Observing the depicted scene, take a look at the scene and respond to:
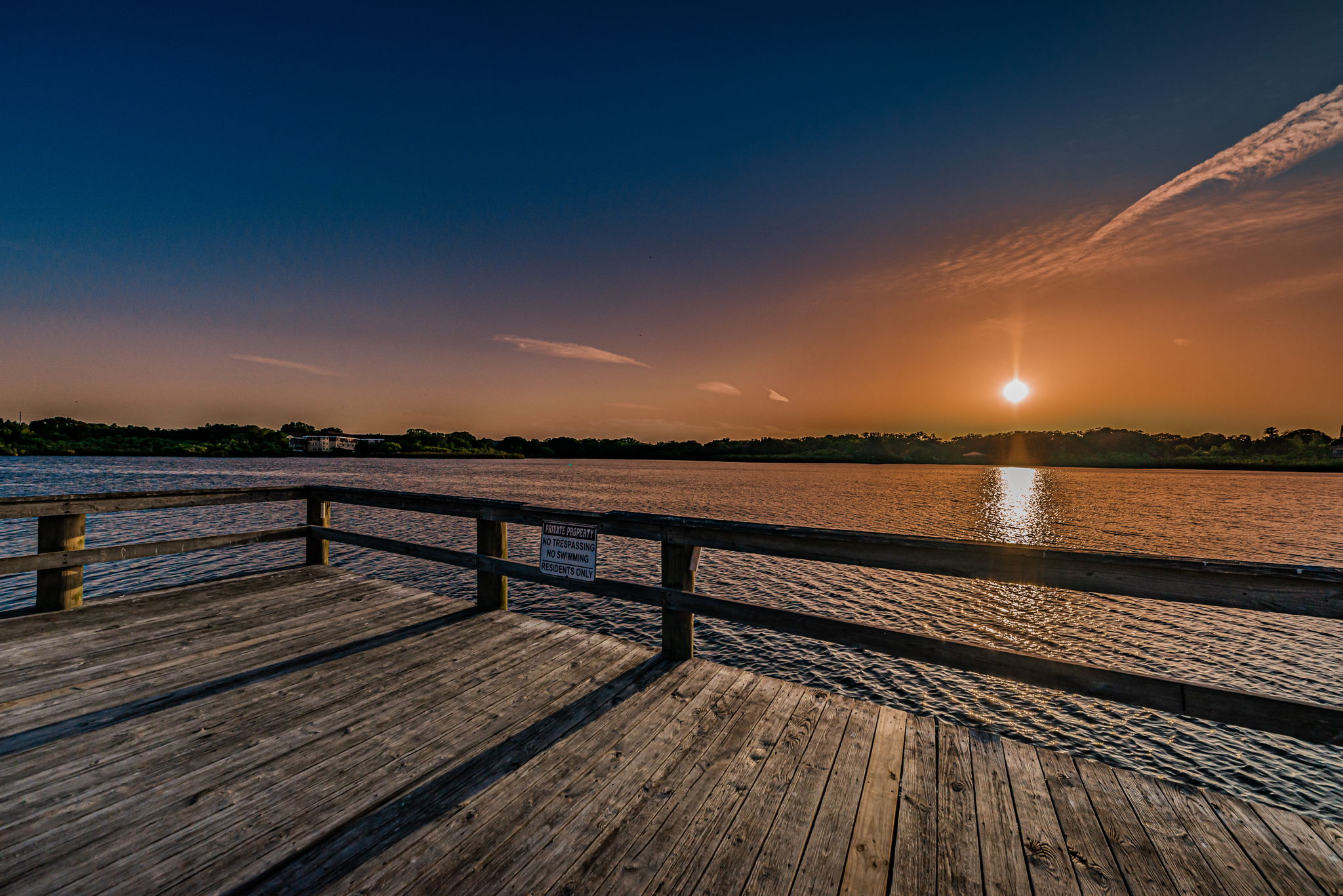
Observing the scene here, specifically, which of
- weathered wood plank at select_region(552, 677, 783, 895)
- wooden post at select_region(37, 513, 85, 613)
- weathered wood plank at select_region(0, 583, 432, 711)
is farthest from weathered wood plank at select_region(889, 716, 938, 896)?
wooden post at select_region(37, 513, 85, 613)

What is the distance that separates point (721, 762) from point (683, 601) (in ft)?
4.63

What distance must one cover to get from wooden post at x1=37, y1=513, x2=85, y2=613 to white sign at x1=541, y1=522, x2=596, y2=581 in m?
4.97

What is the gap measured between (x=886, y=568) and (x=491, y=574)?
441 cm

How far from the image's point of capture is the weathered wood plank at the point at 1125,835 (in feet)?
8.02

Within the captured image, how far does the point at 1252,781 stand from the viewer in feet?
20.1

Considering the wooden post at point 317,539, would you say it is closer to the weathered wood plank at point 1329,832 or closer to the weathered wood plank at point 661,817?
the weathered wood plank at point 661,817

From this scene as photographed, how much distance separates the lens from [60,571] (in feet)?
19.2

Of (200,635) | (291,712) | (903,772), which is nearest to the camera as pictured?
(903,772)

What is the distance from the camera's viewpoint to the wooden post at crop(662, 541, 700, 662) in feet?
15.3

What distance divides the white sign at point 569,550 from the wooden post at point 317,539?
Result: 14.8ft

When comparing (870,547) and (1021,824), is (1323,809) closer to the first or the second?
(1021,824)

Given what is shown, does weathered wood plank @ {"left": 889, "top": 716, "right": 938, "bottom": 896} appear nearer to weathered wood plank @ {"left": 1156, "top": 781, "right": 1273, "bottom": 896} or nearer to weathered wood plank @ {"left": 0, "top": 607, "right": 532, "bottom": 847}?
weathered wood plank @ {"left": 1156, "top": 781, "right": 1273, "bottom": 896}

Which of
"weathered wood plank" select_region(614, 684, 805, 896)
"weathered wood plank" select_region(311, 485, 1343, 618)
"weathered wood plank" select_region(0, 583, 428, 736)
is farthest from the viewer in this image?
"weathered wood plank" select_region(0, 583, 428, 736)

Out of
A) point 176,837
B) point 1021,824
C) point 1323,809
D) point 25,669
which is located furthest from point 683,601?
point 1323,809
